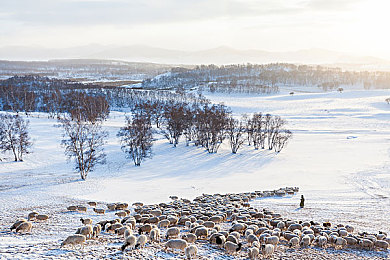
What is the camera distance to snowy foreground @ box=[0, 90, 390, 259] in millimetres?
20792

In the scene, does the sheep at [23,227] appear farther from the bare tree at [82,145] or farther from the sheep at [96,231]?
the bare tree at [82,145]

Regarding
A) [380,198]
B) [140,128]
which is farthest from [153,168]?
[380,198]

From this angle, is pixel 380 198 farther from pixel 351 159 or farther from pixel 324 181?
pixel 351 159

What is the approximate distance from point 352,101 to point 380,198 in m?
115

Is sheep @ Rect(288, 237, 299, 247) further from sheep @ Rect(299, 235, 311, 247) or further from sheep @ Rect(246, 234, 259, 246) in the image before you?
sheep @ Rect(246, 234, 259, 246)

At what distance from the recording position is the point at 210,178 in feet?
122

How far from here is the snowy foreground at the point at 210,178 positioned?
819 inches

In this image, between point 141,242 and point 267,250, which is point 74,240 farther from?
point 267,250

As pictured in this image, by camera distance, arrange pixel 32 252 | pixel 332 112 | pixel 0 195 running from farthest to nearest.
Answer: pixel 332 112, pixel 0 195, pixel 32 252

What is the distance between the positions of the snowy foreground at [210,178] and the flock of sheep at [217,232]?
133 centimetres

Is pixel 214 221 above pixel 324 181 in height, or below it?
above

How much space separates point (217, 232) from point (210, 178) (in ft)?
72.7

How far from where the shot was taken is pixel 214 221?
18.3 m

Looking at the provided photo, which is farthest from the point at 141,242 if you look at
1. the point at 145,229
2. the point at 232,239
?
the point at 232,239
